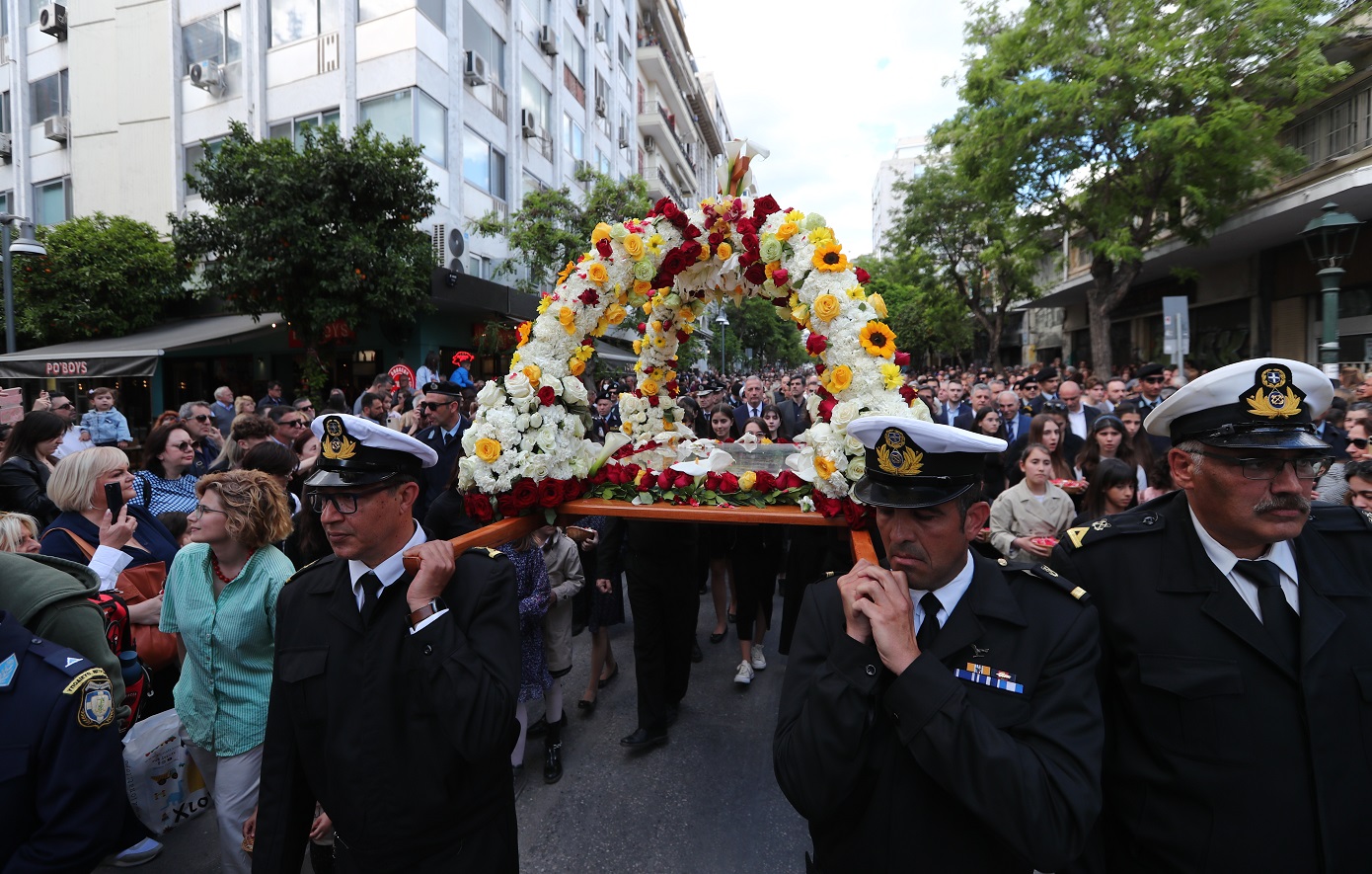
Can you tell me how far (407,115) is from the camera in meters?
15.8

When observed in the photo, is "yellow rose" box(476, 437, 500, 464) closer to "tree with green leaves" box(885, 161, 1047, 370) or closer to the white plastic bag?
the white plastic bag

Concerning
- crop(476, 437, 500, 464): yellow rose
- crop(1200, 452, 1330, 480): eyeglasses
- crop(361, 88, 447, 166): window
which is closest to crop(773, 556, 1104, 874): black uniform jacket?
crop(1200, 452, 1330, 480): eyeglasses

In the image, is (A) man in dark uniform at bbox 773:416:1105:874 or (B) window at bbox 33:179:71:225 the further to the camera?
(B) window at bbox 33:179:71:225

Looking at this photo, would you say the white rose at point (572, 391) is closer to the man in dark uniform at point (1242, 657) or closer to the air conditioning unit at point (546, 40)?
the man in dark uniform at point (1242, 657)

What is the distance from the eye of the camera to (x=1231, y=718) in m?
1.76

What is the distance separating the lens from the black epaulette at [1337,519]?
6.61 feet

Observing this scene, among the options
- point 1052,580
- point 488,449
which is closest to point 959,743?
point 1052,580

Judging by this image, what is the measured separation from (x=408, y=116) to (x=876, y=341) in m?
15.7

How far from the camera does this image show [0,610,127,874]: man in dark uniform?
1.82 metres

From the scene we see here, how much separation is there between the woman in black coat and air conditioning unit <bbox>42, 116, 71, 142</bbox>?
69.7ft

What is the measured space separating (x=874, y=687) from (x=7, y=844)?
7.60 feet

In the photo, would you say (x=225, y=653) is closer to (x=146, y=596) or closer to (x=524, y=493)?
(x=146, y=596)

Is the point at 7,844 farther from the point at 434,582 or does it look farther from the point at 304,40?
the point at 304,40

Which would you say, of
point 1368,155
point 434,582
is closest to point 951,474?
point 434,582
